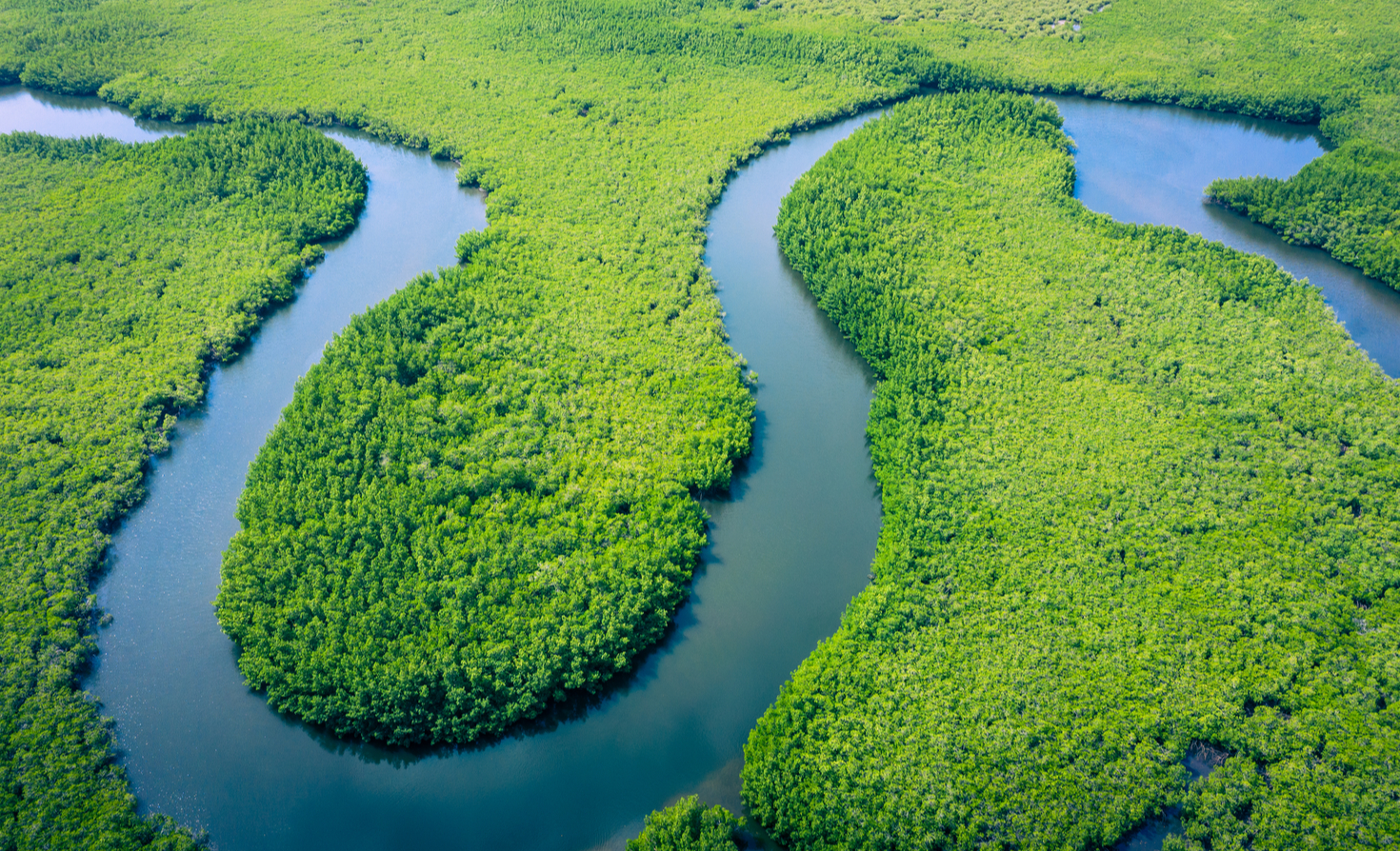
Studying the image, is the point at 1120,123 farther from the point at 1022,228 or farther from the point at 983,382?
the point at 983,382

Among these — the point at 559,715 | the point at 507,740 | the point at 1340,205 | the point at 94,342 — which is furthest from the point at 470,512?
the point at 1340,205

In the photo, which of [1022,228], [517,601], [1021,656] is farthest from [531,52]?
[1021,656]

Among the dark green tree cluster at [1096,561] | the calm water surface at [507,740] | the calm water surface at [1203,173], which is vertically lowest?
the calm water surface at [507,740]

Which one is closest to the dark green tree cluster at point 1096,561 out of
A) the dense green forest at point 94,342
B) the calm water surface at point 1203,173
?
the calm water surface at point 1203,173

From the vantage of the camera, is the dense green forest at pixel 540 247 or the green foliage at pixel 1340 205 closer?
the dense green forest at pixel 540 247

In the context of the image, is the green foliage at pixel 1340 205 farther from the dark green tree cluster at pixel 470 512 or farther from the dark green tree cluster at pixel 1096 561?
the dark green tree cluster at pixel 470 512

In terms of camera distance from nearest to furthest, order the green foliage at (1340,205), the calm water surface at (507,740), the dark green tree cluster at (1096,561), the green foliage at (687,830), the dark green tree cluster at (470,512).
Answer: the green foliage at (687,830) < the dark green tree cluster at (1096,561) < the calm water surface at (507,740) < the dark green tree cluster at (470,512) < the green foliage at (1340,205)

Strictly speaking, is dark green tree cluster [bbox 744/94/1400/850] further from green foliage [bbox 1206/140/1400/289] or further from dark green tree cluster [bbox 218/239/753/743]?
green foliage [bbox 1206/140/1400/289]
